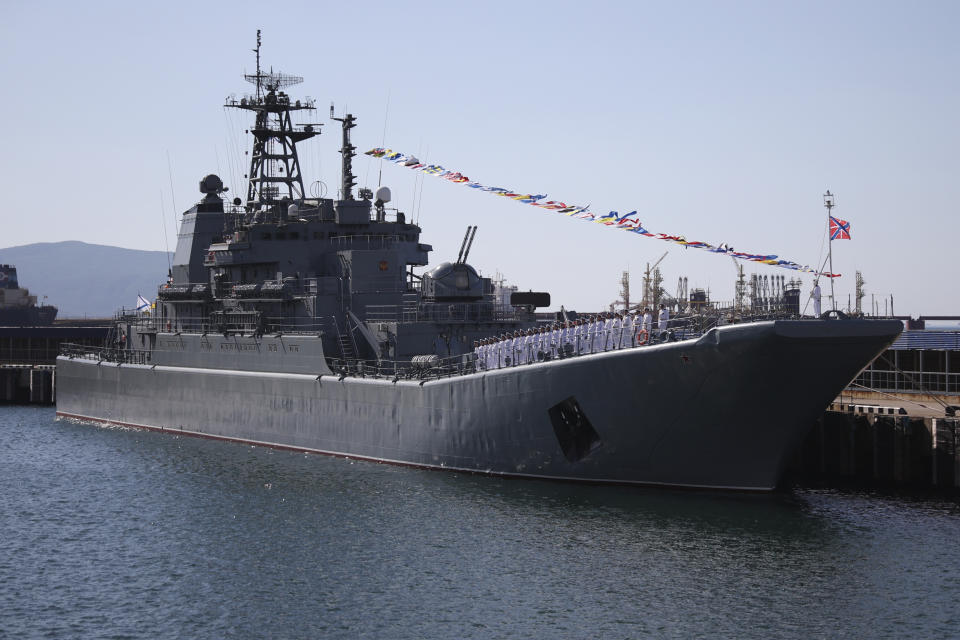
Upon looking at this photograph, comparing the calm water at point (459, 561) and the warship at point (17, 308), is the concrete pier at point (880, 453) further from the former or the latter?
the warship at point (17, 308)

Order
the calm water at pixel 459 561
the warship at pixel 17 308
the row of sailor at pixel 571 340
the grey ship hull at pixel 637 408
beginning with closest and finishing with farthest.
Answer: the calm water at pixel 459 561 < the grey ship hull at pixel 637 408 < the row of sailor at pixel 571 340 < the warship at pixel 17 308

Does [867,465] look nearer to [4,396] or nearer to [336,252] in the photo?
[336,252]

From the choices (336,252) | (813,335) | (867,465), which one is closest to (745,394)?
(813,335)

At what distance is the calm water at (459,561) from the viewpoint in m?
17.1

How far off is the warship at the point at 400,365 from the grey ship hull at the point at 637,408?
0.05 m

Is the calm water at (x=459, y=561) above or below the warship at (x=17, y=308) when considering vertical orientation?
below

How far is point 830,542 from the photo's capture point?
832 inches

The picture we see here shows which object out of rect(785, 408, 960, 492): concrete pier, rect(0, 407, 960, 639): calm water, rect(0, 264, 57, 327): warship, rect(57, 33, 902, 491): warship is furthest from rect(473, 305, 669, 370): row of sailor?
rect(0, 264, 57, 327): warship

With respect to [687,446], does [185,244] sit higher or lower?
higher

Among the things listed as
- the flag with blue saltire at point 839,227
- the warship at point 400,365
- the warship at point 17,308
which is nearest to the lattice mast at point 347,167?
the warship at point 400,365

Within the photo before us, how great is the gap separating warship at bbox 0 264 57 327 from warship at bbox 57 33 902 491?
168 feet

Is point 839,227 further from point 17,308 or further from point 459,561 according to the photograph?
point 17,308

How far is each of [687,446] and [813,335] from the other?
4.04 metres

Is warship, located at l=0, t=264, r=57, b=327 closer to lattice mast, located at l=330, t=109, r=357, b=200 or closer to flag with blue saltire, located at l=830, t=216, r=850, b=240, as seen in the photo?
lattice mast, located at l=330, t=109, r=357, b=200
